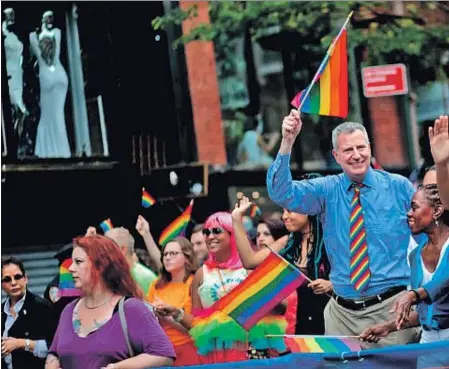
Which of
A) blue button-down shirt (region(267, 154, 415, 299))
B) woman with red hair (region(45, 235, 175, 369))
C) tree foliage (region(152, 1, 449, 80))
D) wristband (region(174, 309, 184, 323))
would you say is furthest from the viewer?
tree foliage (region(152, 1, 449, 80))

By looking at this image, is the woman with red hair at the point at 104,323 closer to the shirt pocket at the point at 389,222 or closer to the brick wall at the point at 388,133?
the shirt pocket at the point at 389,222

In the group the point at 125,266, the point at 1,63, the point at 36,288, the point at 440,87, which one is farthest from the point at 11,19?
the point at 125,266

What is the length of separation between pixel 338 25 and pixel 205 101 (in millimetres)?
1849

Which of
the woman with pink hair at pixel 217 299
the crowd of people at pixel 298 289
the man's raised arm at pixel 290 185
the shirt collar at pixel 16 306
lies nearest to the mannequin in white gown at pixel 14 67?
the crowd of people at pixel 298 289

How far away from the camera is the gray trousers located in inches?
329

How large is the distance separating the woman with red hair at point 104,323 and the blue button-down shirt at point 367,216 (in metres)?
1.15

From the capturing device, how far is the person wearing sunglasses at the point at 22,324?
32.2ft

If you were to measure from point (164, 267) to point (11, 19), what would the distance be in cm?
501

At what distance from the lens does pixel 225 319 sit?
33.0 feet

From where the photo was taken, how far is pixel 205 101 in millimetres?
16438

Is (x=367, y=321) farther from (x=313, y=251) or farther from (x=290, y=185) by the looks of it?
(x=313, y=251)

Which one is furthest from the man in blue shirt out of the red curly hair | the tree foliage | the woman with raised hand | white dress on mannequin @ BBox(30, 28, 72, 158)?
the tree foliage

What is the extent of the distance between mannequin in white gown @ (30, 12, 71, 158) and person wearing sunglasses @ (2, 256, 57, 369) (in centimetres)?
468

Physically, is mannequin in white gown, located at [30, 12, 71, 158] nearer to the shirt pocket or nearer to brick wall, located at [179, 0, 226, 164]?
brick wall, located at [179, 0, 226, 164]
